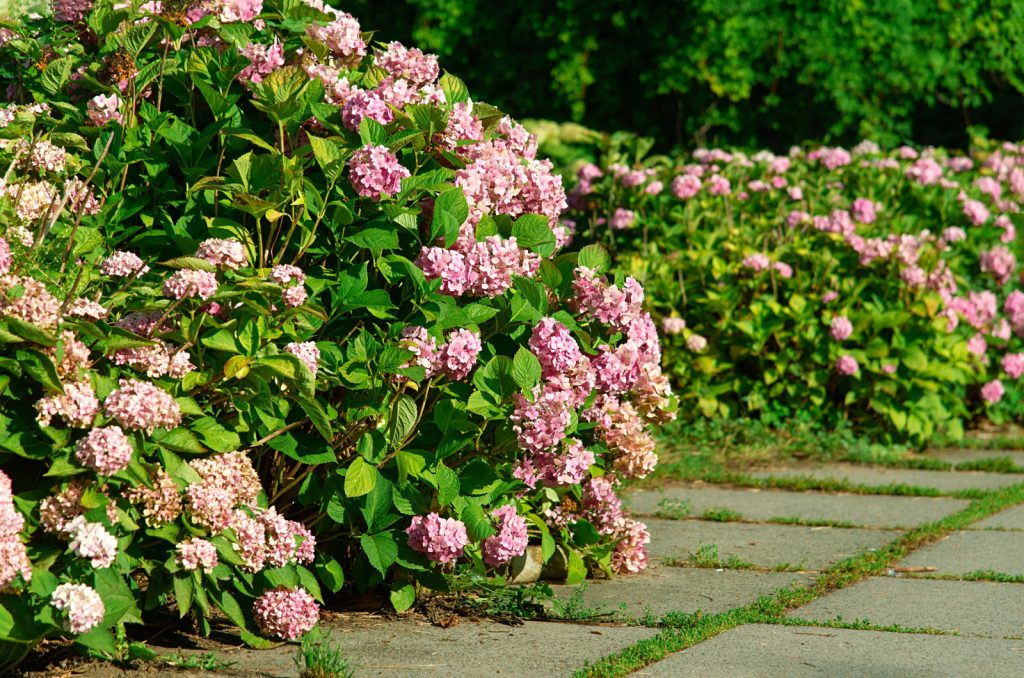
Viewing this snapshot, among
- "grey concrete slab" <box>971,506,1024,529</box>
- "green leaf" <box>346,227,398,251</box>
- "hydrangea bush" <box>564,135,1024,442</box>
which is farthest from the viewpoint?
"hydrangea bush" <box>564,135,1024,442</box>

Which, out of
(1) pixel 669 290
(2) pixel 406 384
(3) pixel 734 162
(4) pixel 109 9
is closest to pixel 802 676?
(2) pixel 406 384

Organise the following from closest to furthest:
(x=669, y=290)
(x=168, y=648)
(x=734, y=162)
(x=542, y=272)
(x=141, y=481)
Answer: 1. (x=141, y=481)
2. (x=168, y=648)
3. (x=542, y=272)
4. (x=669, y=290)
5. (x=734, y=162)

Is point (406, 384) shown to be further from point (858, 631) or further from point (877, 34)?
point (877, 34)

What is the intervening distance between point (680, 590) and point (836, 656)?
0.82 meters

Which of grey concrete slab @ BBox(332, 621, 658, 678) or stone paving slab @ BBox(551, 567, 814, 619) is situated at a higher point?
stone paving slab @ BBox(551, 567, 814, 619)

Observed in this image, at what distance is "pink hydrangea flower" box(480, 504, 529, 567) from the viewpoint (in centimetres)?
335

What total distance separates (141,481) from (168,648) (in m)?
0.55

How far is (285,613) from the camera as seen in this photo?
9.76ft

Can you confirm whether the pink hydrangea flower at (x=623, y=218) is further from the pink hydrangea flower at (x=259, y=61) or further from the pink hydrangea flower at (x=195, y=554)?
the pink hydrangea flower at (x=195, y=554)

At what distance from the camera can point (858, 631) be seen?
128 inches

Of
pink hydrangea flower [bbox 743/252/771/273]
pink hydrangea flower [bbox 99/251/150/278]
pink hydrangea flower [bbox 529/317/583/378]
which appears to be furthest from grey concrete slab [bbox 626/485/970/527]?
pink hydrangea flower [bbox 99/251/150/278]

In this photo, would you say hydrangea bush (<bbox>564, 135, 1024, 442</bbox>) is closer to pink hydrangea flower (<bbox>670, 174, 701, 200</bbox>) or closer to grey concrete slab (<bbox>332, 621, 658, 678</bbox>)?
pink hydrangea flower (<bbox>670, 174, 701, 200</bbox>)

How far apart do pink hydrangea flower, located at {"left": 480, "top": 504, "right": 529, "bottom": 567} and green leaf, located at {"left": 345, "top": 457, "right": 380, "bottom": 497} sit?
401 mm

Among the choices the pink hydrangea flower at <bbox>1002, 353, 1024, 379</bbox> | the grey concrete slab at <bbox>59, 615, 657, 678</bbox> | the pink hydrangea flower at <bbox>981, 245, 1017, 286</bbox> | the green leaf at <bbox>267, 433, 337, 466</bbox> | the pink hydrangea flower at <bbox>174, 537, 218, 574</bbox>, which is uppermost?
the pink hydrangea flower at <bbox>981, 245, 1017, 286</bbox>
